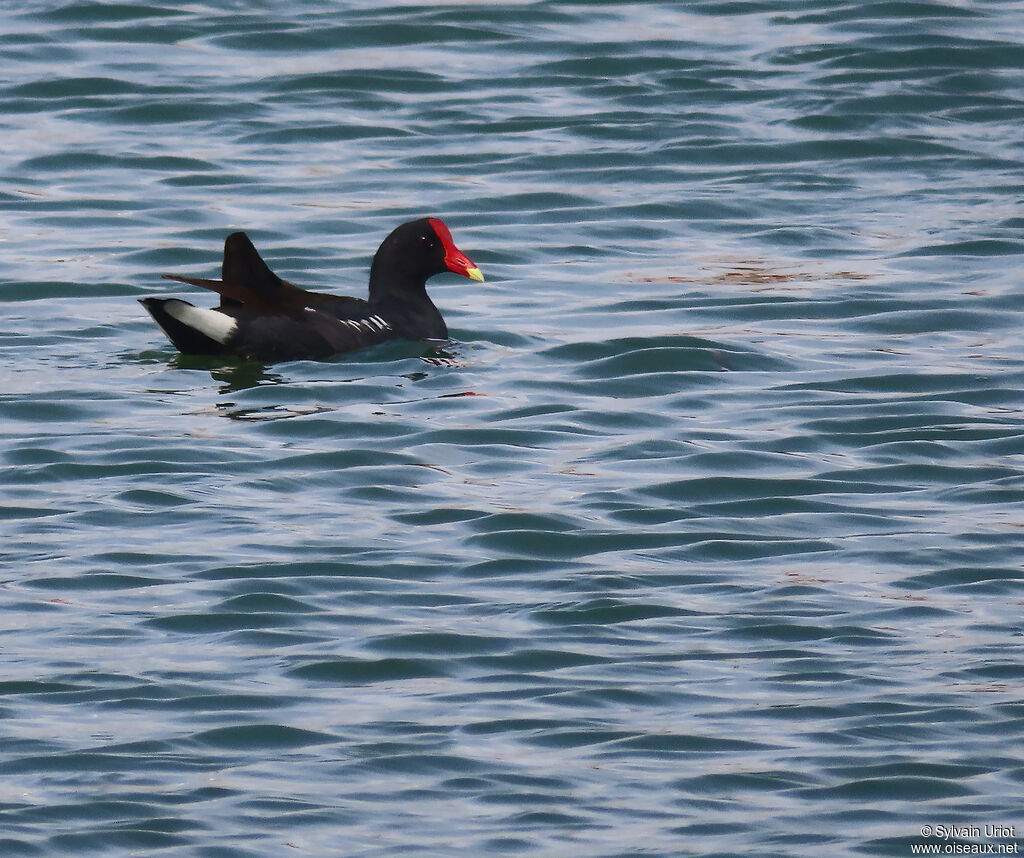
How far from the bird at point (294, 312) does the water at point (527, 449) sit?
140 millimetres

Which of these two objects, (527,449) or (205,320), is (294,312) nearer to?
(205,320)

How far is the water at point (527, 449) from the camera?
19.4 feet

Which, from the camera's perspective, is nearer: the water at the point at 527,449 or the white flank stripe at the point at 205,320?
the water at the point at 527,449

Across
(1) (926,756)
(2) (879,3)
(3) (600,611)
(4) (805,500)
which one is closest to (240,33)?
(2) (879,3)

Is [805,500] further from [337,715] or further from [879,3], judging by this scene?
[879,3]

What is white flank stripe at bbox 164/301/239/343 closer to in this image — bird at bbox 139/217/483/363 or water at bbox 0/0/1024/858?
bird at bbox 139/217/483/363

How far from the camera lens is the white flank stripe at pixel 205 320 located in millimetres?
10219

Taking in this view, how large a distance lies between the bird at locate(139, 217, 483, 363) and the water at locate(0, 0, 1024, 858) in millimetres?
140

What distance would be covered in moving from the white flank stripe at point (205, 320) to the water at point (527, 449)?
23 cm

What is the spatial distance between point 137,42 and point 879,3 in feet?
19.9

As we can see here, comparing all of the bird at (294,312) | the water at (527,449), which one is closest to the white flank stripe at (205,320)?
the bird at (294,312)

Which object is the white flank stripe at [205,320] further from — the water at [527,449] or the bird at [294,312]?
the water at [527,449]

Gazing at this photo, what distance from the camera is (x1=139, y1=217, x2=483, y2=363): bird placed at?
10.3 m

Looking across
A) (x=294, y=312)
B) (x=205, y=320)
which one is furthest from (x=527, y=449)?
(x=205, y=320)
